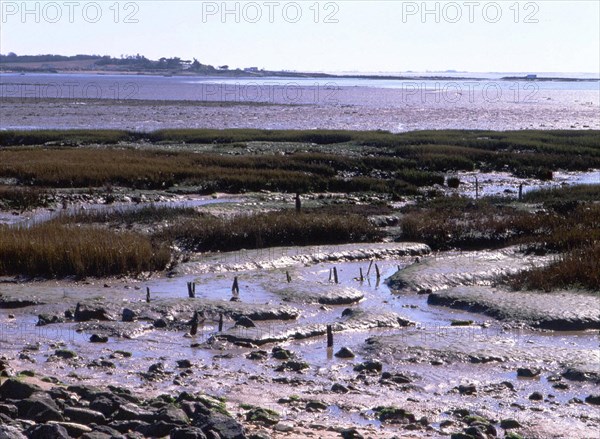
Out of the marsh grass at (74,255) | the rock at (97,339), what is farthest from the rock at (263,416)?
the marsh grass at (74,255)

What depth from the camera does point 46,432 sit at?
7441 mm

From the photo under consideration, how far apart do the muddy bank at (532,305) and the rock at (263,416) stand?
230 inches

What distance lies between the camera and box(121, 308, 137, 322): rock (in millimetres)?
Answer: 13523

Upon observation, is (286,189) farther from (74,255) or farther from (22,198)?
(74,255)

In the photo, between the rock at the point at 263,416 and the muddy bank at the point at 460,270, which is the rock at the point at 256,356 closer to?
the rock at the point at 263,416

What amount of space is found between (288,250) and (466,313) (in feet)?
18.6

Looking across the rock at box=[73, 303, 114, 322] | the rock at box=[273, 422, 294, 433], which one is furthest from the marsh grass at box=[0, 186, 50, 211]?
the rock at box=[273, 422, 294, 433]

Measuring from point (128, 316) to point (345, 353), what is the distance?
345 cm

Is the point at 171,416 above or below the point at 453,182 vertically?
above

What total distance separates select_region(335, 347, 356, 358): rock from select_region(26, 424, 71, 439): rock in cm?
492

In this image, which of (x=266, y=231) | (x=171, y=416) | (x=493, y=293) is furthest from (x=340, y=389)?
(x=266, y=231)

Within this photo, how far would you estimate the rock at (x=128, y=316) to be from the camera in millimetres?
13523

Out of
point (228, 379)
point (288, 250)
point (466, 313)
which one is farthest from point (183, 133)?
point (228, 379)

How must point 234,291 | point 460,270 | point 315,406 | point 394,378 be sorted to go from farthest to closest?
point 460,270, point 234,291, point 394,378, point 315,406
